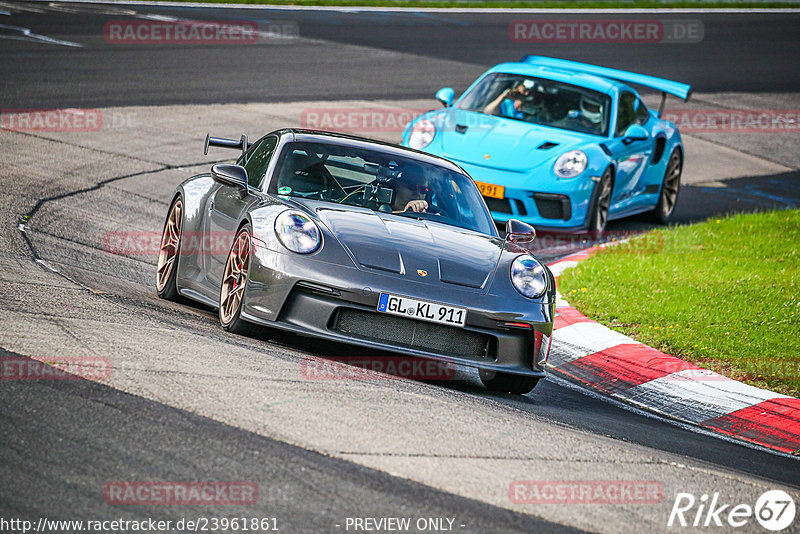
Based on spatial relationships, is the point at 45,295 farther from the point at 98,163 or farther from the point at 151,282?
the point at 98,163

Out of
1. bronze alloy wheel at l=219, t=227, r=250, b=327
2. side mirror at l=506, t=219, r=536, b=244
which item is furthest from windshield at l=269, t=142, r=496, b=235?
bronze alloy wheel at l=219, t=227, r=250, b=327

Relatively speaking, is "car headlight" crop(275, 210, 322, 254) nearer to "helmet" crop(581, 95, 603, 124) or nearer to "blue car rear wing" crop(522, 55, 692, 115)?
"helmet" crop(581, 95, 603, 124)

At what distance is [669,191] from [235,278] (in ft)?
27.0

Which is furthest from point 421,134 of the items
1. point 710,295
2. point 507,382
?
point 507,382

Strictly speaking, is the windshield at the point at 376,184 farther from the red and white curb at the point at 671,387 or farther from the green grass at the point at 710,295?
the green grass at the point at 710,295

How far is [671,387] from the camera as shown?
725 cm

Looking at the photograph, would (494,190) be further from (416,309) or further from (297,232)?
(416,309)

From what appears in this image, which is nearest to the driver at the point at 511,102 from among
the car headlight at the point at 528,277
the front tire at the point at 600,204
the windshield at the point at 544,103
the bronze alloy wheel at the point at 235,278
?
the windshield at the point at 544,103

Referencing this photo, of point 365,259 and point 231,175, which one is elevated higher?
point 231,175

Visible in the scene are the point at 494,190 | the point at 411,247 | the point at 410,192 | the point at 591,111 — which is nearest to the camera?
the point at 411,247

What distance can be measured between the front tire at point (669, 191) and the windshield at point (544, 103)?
1.47 meters

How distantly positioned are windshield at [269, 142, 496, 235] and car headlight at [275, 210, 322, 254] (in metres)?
0.69

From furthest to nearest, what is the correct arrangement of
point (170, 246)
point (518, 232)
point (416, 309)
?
1. point (170, 246)
2. point (518, 232)
3. point (416, 309)

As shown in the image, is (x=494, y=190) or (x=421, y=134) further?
(x=421, y=134)
